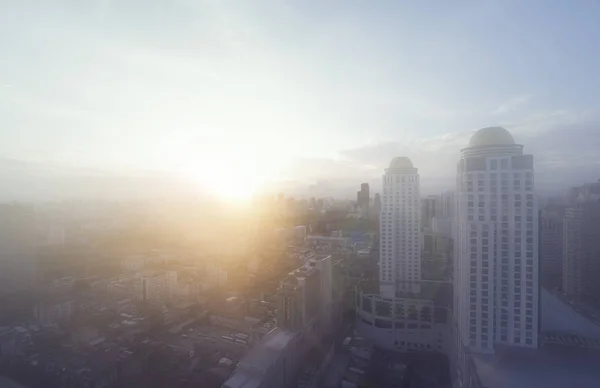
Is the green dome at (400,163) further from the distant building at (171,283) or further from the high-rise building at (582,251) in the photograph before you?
the distant building at (171,283)

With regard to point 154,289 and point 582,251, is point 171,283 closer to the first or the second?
point 154,289

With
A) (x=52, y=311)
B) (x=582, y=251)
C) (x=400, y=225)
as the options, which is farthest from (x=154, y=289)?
(x=582, y=251)

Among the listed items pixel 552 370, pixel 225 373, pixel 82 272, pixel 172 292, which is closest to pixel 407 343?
pixel 552 370

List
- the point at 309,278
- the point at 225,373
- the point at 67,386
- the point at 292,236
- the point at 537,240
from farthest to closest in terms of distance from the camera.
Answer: the point at 292,236
the point at 309,278
the point at 225,373
the point at 67,386
the point at 537,240

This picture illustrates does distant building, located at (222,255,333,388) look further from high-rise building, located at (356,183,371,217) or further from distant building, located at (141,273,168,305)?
high-rise building, located at (356,183,371,217)

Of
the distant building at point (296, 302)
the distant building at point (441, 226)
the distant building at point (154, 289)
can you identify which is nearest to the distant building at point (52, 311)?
the distant building at point (154, 289)

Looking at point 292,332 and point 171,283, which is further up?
point 171,283

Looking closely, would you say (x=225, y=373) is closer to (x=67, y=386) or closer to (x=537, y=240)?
(x=67, y=386)
